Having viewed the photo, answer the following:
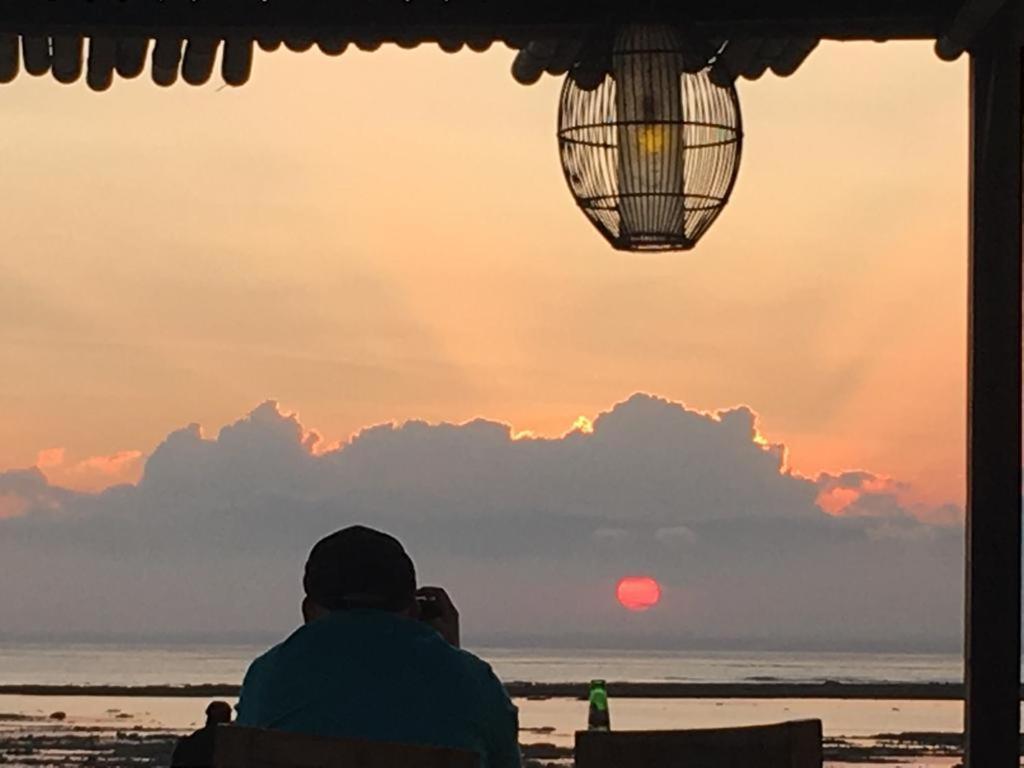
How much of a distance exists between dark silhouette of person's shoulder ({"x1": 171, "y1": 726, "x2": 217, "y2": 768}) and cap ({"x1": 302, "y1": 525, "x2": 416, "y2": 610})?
54 cm

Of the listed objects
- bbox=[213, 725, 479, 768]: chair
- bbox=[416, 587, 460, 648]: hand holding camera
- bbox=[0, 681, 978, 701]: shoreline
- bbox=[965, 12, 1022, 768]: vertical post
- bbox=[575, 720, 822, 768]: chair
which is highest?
bbox=[0, 681, 978, 701]: shoreline

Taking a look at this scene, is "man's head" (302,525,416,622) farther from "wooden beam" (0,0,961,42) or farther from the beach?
the beach

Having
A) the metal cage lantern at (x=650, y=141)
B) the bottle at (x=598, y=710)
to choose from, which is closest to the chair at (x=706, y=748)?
the bottle at (x=598, y=710)

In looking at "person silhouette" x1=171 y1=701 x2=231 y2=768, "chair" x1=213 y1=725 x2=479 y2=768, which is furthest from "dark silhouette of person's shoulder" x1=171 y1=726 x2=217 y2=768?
"chair" x1=213 y1=725 x2=479 y2=768

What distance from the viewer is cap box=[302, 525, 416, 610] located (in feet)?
9.34

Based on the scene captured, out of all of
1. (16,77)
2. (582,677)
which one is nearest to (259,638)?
(582,677)

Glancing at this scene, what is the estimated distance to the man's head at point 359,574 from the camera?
285 centimetres

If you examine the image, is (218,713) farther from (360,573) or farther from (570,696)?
(570,696)

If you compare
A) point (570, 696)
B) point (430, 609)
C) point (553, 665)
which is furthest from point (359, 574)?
point (553, 665)

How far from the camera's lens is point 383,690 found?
8.86 feet

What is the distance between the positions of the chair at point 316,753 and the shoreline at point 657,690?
21.8 m

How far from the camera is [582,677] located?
96.3 ft

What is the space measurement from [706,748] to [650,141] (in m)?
1.45

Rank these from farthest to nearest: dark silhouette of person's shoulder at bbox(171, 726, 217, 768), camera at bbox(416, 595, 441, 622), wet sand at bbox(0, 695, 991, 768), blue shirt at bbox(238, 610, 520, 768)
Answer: wet sand at bbox(0, 695, 991, 768), dark silhouette of person's shoulder at bbox(171, 726, 217, 768), camera at bbox(416, 595, 441, 622), blue shirt at bbox(238, 610, 520, 768)
